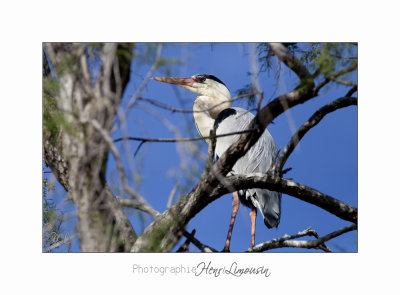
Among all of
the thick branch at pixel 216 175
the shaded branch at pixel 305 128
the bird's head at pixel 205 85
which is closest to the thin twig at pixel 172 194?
the thick branch at pixel 216 175

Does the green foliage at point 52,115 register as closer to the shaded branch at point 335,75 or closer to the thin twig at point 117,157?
the thin twig at point 117,157

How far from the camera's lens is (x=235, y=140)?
8.91 feet

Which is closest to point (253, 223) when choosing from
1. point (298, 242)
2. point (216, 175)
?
point (298, 242)

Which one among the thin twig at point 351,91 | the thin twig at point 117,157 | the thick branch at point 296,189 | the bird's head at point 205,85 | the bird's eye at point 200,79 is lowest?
the thick branch at point 296,189

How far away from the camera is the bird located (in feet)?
8.21

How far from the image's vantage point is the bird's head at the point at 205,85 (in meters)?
2.71

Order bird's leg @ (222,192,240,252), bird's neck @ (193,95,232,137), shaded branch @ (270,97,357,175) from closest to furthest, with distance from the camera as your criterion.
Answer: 1. shaded branch @ (270,97,357,175)
2. bird's leg @ (222,192,240,252)
3. bird's neck @ (193,95,232,137)

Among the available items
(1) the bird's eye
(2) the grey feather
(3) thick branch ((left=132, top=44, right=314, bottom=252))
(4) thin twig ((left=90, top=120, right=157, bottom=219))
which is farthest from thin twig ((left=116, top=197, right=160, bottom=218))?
(1) the bird's eye

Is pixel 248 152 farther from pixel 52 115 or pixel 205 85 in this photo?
pixel 52 115

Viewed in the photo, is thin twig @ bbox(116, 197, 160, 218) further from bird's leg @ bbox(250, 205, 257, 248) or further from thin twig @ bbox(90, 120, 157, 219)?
bird's leg @ bbox(250, 205, 257, 248)
